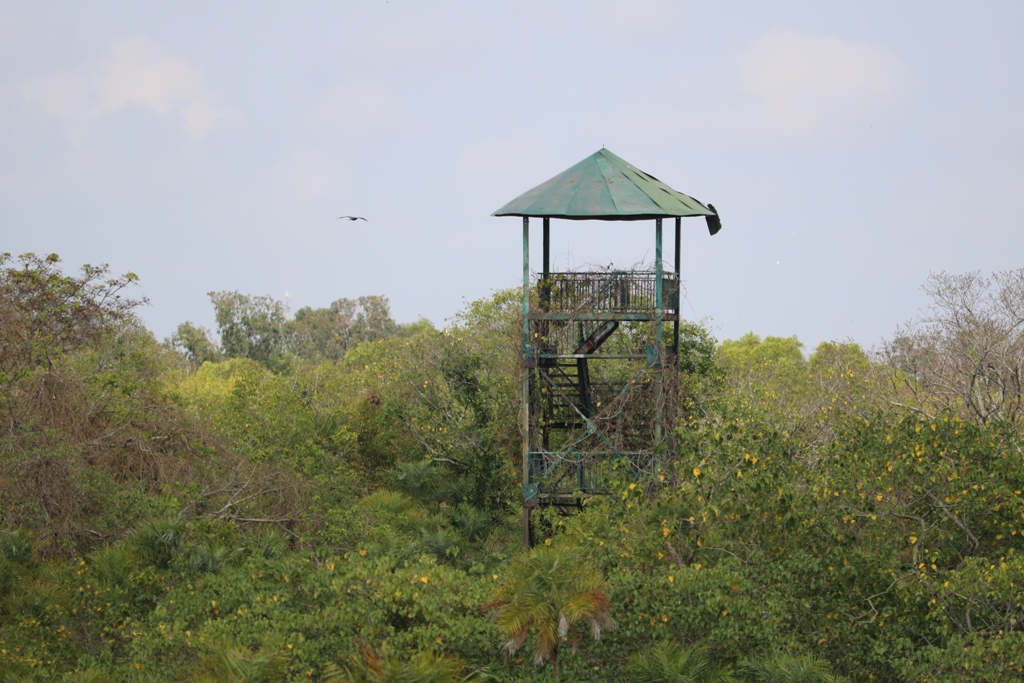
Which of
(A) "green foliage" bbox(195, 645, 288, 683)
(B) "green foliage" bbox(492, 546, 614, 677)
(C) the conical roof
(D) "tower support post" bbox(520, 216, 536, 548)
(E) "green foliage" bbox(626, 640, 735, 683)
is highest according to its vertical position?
(C) the conical roof

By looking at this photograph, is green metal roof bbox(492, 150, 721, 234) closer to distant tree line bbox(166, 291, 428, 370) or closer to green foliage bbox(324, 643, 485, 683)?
green foliage bbox(324, 643, 485, 683)

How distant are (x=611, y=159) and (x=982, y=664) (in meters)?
11.5

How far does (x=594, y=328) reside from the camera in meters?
18.7

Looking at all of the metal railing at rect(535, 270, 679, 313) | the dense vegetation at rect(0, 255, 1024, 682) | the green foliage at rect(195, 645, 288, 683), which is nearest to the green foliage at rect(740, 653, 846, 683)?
the dense vegetation at rect(0, 255, 1024, 682)

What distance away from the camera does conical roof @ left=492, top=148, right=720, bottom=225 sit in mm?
17906

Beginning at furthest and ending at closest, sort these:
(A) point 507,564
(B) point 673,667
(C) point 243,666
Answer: (A) point 507,564 < (B) point 673,667 < (C) point 243,666

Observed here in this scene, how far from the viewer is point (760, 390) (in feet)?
91.5

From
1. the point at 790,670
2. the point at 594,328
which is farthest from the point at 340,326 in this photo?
the point at 790,670

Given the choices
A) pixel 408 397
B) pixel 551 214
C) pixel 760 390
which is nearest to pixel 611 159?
pixel 551 214

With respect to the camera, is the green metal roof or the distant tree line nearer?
the green metal roof

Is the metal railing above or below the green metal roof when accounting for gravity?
below

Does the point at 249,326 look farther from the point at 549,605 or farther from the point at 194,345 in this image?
the point at 549,605

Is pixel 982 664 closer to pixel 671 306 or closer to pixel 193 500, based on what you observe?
pixel 671 306

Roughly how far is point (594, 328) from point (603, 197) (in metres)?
2.33
